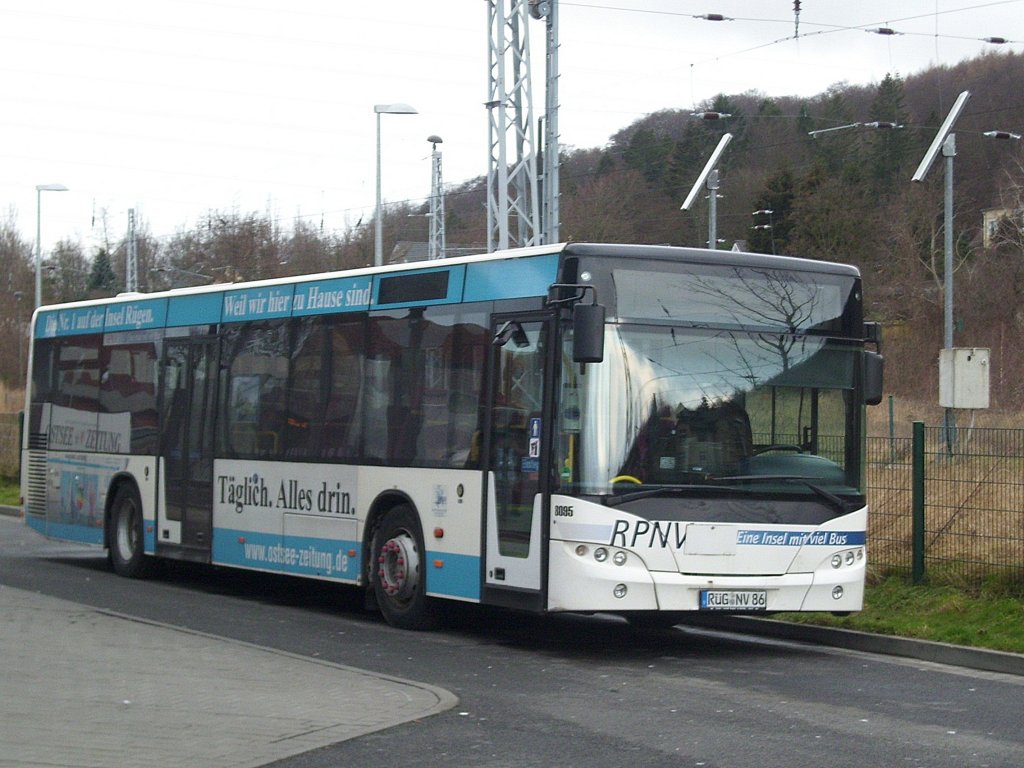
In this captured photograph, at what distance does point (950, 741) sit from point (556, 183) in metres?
13.7

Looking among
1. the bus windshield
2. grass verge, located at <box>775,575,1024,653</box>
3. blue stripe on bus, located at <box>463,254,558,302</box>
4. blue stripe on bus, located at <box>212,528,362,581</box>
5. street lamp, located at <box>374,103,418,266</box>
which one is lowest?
grass verge, located at <box>775,575,1024,653</box>

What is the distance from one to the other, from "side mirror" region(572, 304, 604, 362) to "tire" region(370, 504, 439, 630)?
2.93m

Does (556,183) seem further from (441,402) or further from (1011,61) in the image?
(1011,61)

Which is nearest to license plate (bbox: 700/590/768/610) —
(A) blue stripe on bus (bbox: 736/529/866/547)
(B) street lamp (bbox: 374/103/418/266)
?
(A) blue stripe on bus (bbox: 736/529/866/547)

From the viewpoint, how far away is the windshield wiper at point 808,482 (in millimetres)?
11772

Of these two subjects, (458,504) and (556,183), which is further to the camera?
(556,183)

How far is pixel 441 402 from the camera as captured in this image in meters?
13.1

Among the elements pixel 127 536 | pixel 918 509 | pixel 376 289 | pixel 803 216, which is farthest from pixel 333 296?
pixel 803 216

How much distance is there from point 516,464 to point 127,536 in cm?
812

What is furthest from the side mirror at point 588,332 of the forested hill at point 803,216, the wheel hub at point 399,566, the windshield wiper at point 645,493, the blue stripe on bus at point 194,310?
the forested hill at point 803,216

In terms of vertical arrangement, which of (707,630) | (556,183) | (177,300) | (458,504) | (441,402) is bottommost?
(707,630)

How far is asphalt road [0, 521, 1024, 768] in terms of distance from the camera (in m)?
8.02

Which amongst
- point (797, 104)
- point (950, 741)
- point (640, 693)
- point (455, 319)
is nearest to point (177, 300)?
point (455, 319)

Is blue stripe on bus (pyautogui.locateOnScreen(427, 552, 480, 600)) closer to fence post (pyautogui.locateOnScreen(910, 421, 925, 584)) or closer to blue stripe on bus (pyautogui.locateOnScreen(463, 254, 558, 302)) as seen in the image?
blue stripe on bus (pyautogui.locateOnScreen(463, 254, 558, 302))
